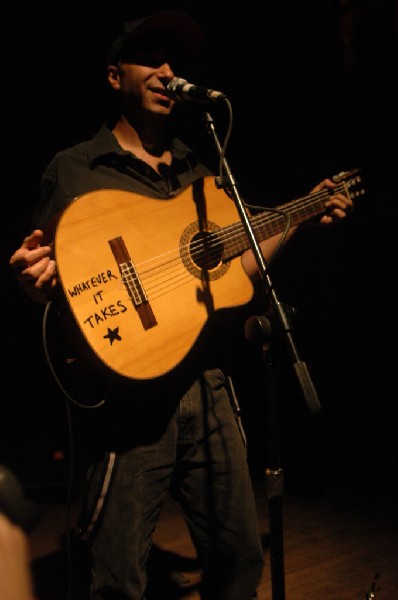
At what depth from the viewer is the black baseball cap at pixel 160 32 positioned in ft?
6.34


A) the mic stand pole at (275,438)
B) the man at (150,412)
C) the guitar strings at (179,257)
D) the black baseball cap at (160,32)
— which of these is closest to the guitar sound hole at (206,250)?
the guitar strings at (179,257)

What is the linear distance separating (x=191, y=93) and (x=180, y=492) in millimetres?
1337

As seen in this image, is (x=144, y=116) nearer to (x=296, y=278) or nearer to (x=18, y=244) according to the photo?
(x=18, y=244)

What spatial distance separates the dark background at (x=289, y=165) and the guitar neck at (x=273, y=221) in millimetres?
1645

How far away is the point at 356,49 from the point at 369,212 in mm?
1364

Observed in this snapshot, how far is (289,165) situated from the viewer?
4316mm

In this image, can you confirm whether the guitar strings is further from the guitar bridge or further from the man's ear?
the man's ear

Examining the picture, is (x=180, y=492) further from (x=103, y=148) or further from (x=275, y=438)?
(x=103, y=148)

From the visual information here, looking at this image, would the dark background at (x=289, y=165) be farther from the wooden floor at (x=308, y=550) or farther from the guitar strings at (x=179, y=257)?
the guitar strings at (x=179, y=257)

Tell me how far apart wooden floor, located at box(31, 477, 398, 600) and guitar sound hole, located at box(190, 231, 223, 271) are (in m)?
1.15

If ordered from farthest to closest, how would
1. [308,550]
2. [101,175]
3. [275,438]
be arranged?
[308,550], [101,175], [275,438]

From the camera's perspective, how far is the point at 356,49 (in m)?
4.18

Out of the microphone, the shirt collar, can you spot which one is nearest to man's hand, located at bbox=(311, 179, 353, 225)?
the microphone

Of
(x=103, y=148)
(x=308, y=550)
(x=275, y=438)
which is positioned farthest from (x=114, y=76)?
(x=308, y=550)
